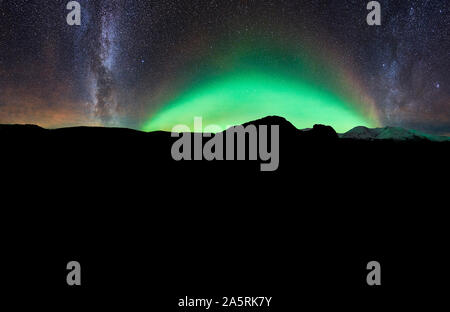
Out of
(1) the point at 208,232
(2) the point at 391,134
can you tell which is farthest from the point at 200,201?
(2) the point at 391,134

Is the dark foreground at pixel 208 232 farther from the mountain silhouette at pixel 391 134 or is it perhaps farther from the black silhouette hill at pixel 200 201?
the mountain silhouette at pixel 391 134

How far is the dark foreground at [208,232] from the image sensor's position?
397cm

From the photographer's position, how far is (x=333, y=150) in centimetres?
1394

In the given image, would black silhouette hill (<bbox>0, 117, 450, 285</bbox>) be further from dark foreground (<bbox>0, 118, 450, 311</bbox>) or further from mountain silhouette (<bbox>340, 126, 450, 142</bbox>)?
mountain silhouette (<bbox>340, 126, 450, 142</bbox>)

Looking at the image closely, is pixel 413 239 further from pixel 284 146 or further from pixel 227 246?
pixel 284 146

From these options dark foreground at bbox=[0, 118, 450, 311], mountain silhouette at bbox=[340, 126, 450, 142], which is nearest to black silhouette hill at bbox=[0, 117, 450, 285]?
dark foreground at bbox=[0, 118, 450, 311]

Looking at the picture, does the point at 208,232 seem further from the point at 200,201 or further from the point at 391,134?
the point at 391,134

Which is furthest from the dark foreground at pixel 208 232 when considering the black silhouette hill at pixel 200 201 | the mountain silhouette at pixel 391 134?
the mountain silhouette at pixel 391 134

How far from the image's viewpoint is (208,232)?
5.60 metres

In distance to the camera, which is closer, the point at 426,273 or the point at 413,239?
the point at 426,273

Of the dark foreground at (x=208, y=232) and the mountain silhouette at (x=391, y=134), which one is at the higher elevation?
the mountain silhouette at (x=391, y=134)

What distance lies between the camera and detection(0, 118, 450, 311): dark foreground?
3.97m

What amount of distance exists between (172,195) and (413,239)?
7.28 metres
